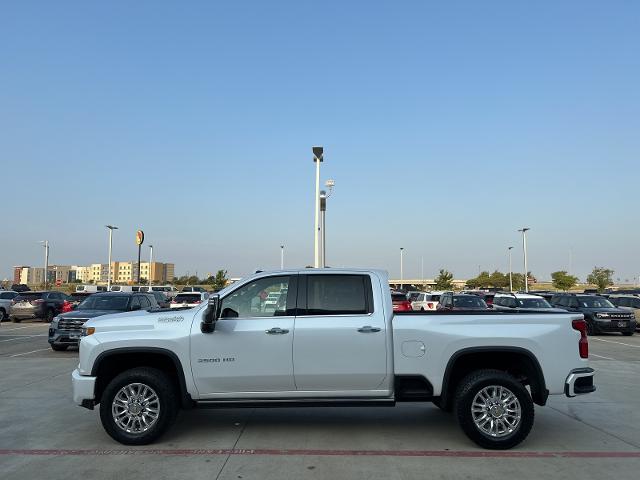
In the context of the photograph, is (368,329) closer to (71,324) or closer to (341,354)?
(341,354)

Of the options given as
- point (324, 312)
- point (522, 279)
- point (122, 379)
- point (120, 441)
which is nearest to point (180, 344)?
point (122, 379)

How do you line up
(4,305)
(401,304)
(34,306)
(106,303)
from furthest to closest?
(4,305) < (34,306) < (106,303) < (401,304)

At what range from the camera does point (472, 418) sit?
595 centimetres

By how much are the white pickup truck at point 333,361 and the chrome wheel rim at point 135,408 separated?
0.04 ft

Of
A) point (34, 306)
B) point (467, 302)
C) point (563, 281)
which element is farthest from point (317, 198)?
point (563, 281)

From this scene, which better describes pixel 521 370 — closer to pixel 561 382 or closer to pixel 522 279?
pixel 561 382

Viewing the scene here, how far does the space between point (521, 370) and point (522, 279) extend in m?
86.0

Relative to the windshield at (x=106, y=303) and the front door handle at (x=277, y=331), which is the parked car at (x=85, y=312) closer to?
the windshield at (x=106, y=303)

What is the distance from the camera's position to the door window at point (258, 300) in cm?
621

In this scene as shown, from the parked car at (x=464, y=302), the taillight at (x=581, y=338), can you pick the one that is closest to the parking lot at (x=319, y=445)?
the taillight at (x=581, y=338)

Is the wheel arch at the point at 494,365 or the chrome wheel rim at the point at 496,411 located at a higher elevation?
the wheel arch at the point at 494,365

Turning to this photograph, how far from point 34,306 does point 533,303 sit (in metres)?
22.8

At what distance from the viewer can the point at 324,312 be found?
20.3 feet

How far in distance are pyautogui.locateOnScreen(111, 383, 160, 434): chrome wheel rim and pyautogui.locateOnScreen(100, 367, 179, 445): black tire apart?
4 centimetres
